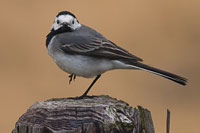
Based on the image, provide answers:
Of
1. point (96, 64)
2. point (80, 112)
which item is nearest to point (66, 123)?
point (80, 112)

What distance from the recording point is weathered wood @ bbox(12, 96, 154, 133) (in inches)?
166

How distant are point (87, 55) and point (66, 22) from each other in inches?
22.4

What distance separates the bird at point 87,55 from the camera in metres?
5.85

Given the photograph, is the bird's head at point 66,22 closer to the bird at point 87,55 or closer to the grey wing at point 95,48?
the bird at point 87,55

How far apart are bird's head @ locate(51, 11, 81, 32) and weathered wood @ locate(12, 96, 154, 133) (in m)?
1.97

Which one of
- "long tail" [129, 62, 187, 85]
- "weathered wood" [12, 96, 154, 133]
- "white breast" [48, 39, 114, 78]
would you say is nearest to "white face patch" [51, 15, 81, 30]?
"white breast" [48, 39, 114, 78]

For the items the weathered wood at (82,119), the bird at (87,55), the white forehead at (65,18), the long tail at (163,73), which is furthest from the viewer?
the white forehead at (65,18)

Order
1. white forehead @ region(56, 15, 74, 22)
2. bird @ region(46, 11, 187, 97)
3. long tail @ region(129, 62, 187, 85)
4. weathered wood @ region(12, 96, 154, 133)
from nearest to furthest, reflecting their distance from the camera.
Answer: weathered wood @ region(12, 96, 154, 133)
long tail @ region(129, 62, 187, 85)
bird @ region(46, 11, 187, 97)
white forehead @ region(56, 15, 74, 22)

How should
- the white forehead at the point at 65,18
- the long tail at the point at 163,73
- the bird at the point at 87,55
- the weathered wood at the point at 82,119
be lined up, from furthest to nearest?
the white forehead at the point at 65,18 → the bird at the point at 87,55 → the long tail at the point at 163,73 → the weathered wood at the point at 82,119

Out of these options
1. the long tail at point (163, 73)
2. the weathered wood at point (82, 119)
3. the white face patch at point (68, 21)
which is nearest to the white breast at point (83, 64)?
the long tail at point (163, 73)

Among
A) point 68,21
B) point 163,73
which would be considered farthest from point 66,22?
point 163,73

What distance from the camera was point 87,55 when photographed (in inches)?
236

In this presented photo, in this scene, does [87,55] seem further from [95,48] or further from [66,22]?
[66,22]

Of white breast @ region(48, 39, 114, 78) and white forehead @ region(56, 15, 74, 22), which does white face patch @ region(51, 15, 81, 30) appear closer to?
white forehead @ region(56, 15, 74, 22)
